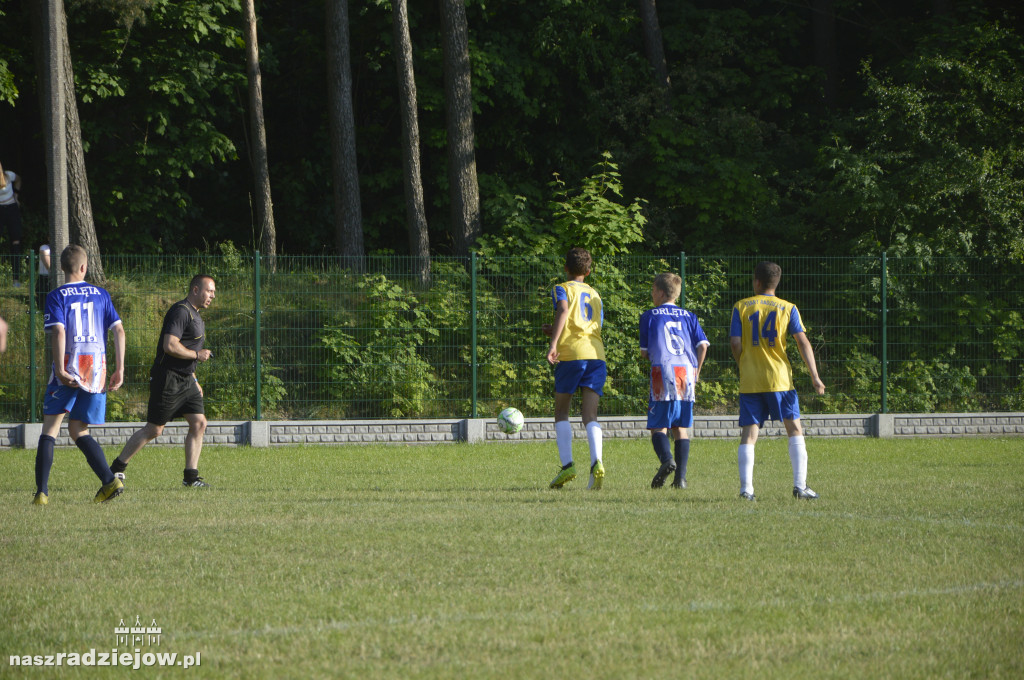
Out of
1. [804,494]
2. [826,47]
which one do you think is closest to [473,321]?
[804,494]

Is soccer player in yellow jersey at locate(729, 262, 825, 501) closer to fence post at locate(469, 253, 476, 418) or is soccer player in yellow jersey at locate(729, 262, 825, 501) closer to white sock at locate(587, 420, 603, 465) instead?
white sock at locate(587, 420, 603, 465)

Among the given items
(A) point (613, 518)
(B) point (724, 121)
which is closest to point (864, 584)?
(A) point (613, 518)

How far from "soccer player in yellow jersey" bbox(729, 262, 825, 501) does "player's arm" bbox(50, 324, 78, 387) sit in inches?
209

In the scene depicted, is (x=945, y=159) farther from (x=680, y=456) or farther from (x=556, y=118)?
(x=680, y=456)

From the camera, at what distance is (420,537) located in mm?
6738

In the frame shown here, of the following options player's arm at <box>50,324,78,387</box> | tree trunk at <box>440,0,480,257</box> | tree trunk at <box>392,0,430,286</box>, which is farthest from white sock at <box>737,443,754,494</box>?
tree trunk at <box>440,0,480,257</box>

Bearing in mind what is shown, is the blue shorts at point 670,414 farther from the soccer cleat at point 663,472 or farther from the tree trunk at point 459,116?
the tree trunk at point 459,116

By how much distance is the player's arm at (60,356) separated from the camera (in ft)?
27.3

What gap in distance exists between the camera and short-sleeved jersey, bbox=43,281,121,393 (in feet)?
27.8

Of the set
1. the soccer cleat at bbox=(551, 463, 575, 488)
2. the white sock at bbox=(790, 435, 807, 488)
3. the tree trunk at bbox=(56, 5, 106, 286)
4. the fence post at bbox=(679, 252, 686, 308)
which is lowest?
the soccer cleat at bbox=(551, 463, 575, 488)

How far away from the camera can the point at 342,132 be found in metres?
23.0

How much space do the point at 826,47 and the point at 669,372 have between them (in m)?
21.9

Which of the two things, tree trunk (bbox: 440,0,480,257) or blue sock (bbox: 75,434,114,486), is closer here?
blue sock (bbox: 75,434,114,486)

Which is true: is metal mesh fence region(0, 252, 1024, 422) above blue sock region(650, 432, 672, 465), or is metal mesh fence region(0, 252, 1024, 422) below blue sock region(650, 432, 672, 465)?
above
